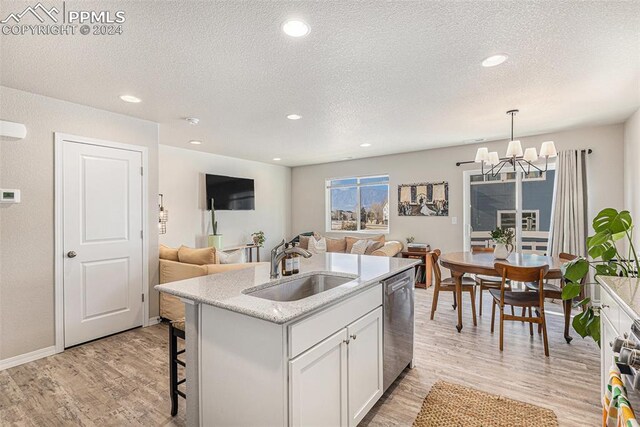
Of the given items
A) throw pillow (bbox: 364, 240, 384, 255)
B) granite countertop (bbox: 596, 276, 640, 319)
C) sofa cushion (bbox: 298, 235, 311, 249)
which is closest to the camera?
granite countertop (bbox: 596, 276, 640, 319)

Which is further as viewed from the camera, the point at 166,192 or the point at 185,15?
the point at 166,192

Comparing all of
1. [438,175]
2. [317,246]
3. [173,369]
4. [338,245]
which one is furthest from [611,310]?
[317,246]

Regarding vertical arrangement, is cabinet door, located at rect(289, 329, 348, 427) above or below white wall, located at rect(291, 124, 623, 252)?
below

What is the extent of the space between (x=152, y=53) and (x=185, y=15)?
1.90 feet

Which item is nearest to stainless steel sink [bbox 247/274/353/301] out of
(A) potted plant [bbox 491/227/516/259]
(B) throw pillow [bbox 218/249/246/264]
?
(B) throw pillow [bbox 218/249/246/264]

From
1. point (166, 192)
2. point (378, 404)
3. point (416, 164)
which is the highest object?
point (416, 164)

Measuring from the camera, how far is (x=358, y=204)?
691 centimetres

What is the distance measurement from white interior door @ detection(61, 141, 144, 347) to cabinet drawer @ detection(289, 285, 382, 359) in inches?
115

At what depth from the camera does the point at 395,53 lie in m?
2.20

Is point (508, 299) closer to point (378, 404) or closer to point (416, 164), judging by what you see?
point (378, 404)

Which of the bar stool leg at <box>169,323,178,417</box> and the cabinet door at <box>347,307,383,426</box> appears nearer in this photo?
the cabinet door at <box>347,307,383,426</box>

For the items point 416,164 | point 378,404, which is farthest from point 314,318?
point 416,164

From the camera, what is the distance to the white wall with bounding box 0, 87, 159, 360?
9.04 ft

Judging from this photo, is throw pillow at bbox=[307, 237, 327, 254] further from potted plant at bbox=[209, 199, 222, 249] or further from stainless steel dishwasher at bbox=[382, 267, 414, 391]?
stainless steel dishwasher at bbox=[382, 267, 414, 391]
